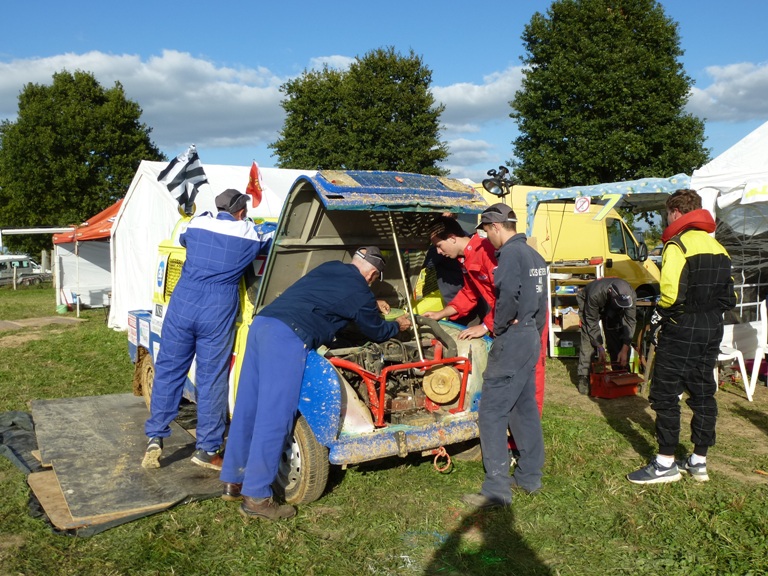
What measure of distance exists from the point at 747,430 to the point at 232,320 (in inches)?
193

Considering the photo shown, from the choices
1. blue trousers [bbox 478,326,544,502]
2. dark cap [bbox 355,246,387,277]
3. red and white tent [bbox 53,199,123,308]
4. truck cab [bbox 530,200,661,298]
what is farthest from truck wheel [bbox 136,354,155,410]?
red and white tent [bbox 53,199,123,308]

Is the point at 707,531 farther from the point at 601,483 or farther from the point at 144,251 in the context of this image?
the point at 144,251

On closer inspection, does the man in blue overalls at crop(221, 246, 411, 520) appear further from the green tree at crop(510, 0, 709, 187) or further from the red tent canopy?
the green tree at crop(510, 0, 709, 187)

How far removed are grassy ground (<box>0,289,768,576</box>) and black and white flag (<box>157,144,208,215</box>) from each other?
5539mm

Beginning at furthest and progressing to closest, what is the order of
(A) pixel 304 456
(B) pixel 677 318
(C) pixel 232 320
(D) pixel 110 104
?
(D) pixel 110 104, (C) pixel 232 320, (B) pixel 677 318, (A) pixel 304 456

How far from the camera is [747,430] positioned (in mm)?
6141

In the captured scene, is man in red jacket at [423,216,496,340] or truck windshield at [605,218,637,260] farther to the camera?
truck windshield at [605,218,637,260]

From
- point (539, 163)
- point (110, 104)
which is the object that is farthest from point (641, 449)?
point (110, 104)

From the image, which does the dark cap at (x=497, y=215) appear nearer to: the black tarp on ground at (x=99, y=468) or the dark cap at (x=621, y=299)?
the black tarp on ground at (x=99, y=468)

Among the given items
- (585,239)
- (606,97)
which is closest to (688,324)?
(585,239)

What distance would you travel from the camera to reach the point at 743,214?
7742 millimetres

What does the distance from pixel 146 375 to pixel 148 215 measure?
8.24m

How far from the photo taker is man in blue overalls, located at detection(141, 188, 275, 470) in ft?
15.4

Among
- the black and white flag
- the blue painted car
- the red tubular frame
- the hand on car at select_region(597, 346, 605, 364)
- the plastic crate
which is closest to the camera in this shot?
the blue painted car
